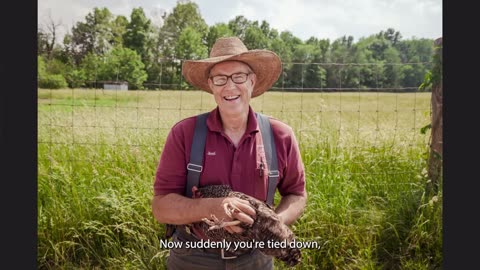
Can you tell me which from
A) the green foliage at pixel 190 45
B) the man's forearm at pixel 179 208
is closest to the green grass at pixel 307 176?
the green foliage at pixel 190 45

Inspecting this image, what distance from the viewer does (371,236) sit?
120 inches

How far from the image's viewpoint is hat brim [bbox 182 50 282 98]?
212 centimetres

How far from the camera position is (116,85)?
127 inches

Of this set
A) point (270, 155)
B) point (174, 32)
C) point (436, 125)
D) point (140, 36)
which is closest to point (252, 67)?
point (270, 155)

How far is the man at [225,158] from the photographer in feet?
6.81

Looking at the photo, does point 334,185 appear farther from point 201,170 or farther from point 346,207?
point 201,170

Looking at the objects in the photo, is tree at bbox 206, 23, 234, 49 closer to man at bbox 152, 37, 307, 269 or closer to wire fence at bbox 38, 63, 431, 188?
wire fence at bbox 38, 63, 431, 188

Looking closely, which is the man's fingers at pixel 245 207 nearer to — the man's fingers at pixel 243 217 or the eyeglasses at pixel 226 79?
the man's fingers at pixel 243 217

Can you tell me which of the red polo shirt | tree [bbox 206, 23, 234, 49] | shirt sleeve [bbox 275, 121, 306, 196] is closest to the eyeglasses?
the red polo shirt

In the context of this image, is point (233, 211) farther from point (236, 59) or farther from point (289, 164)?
point (236, 59)

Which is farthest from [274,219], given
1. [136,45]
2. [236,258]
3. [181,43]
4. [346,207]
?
[136,45]

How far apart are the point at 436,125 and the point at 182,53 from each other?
166 cm

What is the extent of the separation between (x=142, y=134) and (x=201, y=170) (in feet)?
4.23

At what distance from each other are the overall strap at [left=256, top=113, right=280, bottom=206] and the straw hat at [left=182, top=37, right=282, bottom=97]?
250mm
